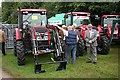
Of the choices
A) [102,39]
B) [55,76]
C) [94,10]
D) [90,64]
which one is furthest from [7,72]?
[94,10]

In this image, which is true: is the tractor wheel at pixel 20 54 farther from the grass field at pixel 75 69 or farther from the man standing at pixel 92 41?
the man standing at pixel 92 41

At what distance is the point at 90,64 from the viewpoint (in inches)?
472

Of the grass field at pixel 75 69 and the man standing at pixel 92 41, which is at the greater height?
the man standing at pixel 92 41

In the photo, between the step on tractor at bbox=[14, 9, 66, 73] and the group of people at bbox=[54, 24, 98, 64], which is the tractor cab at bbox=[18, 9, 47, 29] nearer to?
the step on tractor at bbox=[14, 9, 66, 73]

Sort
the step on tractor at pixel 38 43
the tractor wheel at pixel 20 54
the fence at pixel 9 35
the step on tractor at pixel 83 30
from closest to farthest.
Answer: the step on tractor at pixel 38 43 < the tractor wheel at pixel 20 54 < the step on tractor at pixel 83 30 < the fence at pixel 9 35

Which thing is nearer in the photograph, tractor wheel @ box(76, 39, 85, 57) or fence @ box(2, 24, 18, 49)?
tractor wheel @ box(76, 39, 85, 57)

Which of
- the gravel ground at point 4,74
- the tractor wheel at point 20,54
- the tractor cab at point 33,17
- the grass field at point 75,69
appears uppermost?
the tractor cab at point 33,17

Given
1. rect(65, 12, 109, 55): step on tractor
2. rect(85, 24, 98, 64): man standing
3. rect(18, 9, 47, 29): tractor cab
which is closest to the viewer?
rect(85, 24, 98, 64): man standing

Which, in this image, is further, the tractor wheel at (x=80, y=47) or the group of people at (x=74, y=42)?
the tractor wheel at (x=80, y=47)

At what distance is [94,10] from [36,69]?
12.4 metres

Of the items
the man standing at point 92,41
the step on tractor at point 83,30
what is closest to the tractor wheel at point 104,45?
the step on tractor at point 83,30

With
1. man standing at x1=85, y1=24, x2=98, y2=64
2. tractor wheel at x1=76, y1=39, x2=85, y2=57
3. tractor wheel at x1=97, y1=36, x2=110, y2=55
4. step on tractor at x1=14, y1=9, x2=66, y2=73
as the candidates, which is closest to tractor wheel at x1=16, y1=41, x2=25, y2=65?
step on tractor at x1=14, y1=9, x2=66, y2=73

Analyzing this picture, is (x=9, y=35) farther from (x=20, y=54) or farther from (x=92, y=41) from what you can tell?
(x=92, y=41)

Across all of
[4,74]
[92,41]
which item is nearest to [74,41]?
[92,41]
